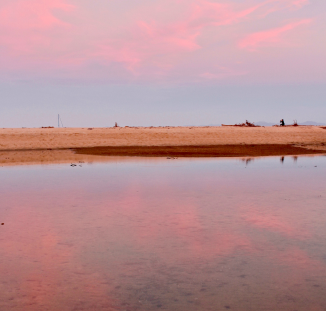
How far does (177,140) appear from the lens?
1704 inches

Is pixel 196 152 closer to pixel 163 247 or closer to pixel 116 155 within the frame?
pixel 116 155

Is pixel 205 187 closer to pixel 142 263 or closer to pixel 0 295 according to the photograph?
pixel 142 263

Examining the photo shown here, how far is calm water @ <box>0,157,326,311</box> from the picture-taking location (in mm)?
5820

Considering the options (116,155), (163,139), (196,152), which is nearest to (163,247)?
(116,155)

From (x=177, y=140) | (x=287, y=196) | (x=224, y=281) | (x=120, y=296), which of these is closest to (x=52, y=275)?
(x=120, y=296)

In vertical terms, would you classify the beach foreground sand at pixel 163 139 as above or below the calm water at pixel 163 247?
above

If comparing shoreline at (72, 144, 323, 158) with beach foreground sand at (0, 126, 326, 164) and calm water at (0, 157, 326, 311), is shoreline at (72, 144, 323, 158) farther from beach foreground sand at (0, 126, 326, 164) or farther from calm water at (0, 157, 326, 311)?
calm water at (0, 157, 326, 311)

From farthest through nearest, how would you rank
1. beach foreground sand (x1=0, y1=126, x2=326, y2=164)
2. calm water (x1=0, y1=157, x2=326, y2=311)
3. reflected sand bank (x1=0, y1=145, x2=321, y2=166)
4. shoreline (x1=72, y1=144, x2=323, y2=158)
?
beach foreground sand (x1=0, y1=126, x2=326, y2=164) → shoreline (x1=72, y1=144, x2=323, y2=158) → reflected sand bank (x1=0, y1=145, x2=321, y2=166) → calm water (x1=0, y1=157, x2=326, y2=311)

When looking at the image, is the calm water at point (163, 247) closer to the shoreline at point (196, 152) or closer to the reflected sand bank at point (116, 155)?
the reflected sand bank at point (116, 155)

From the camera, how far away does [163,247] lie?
784cm

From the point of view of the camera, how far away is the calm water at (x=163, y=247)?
5820 millimetres

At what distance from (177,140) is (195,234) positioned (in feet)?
114

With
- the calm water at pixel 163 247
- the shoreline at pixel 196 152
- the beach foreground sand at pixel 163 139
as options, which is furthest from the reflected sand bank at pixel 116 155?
the calm water at pixel 163 247

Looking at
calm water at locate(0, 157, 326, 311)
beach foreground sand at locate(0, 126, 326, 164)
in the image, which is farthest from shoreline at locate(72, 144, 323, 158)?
calm water at locate(0, 157, 326, 311)
